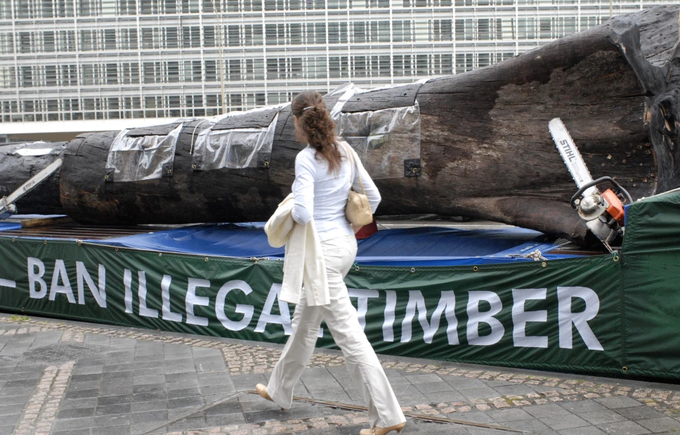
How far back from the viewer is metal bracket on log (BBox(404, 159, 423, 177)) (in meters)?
5.90

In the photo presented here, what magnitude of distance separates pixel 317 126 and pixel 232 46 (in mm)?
38146

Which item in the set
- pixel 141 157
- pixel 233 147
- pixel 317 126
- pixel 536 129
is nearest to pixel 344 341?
pixel 317 126

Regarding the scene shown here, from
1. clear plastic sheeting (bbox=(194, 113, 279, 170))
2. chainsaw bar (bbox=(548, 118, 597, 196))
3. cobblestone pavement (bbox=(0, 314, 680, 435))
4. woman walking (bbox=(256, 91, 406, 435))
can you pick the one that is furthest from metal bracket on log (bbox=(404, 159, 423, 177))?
woman walking (bbox=(256, 91, 406, 435))

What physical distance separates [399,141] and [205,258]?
2.03 meters

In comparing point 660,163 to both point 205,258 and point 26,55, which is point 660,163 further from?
point 26,55

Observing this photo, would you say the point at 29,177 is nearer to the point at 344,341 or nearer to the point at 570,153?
the point at 344,341

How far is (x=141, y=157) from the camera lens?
7.41 meters

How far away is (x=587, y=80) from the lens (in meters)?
5.20

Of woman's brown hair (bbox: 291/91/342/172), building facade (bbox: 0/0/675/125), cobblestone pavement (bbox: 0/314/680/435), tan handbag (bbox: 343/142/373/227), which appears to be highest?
building facade (bbox: 0/0/675/125)

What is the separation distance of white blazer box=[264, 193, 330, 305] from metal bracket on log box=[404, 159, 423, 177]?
2447mm

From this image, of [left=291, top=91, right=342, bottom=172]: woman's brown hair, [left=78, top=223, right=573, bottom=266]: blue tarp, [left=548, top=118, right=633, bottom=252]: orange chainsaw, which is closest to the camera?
[left=291, top=91, right=342, bottom=172]: woman's brown hair

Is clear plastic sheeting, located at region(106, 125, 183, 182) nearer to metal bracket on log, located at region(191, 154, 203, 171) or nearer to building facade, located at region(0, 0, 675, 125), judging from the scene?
metal bracket on log, located at region(191, 154, 203, 171)

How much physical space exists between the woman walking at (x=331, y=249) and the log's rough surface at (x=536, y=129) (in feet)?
7.01

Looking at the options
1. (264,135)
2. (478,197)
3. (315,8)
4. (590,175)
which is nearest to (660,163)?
(590,175)
